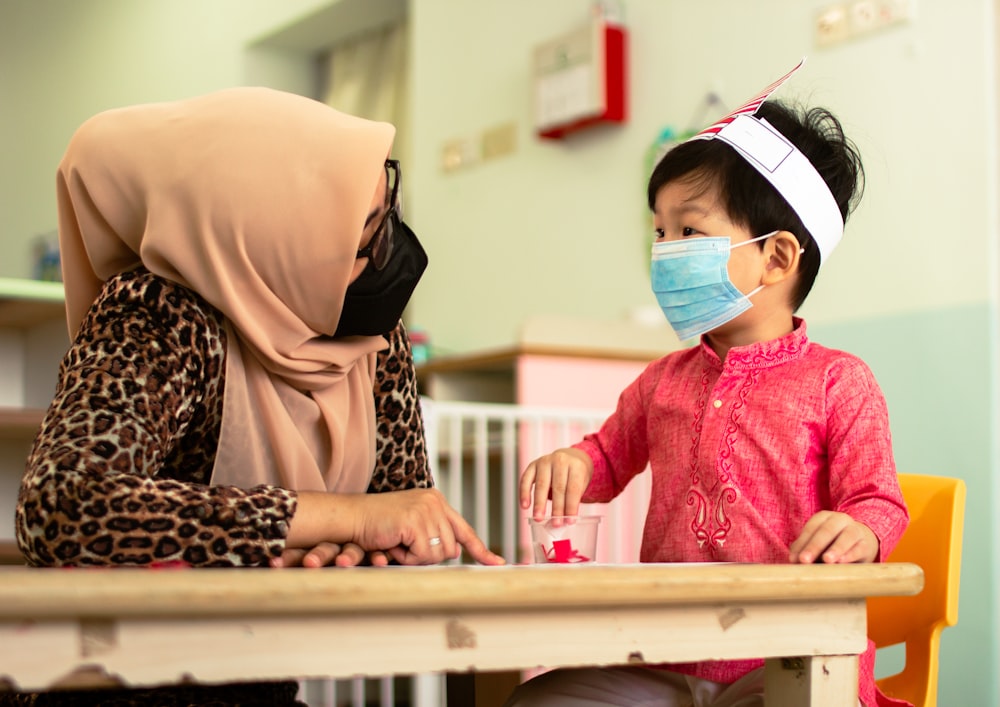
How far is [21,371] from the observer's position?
10.2 feet

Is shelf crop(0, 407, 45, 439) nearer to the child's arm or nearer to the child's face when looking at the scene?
the child's face

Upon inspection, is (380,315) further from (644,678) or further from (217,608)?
(217,608)

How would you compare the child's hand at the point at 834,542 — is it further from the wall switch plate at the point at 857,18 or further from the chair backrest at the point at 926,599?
the wall switch plate at the point at 857,18

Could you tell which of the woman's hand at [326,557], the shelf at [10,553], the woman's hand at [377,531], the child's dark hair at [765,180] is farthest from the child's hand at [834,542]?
the shelf at [10,553]

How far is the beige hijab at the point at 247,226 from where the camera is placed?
1266 millimetres

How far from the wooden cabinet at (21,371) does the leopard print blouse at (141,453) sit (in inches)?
64.3

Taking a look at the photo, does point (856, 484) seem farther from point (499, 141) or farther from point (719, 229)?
point (499, 141)

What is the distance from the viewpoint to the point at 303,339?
1357 millimetres

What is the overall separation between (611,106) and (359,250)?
3002mm

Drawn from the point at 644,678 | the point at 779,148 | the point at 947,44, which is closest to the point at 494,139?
the point at 947,44

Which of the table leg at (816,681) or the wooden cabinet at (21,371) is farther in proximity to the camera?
the wooden cabinet at (21,371)

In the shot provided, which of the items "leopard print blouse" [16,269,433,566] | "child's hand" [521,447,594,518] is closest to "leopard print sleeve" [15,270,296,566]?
"leopard print blouse" [16,269,433,566]

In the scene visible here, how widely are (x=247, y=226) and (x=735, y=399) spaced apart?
67 cm

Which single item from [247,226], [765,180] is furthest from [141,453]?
[765,180]
